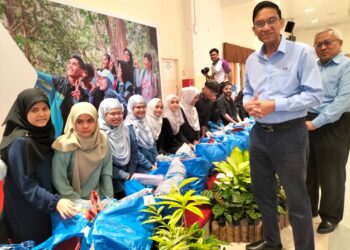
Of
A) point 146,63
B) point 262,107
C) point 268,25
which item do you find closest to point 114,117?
point 262,107

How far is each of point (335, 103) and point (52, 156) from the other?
2.02 meters

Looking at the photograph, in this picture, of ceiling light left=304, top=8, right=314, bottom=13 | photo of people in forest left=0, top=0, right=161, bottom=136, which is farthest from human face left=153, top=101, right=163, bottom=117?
ceiling light left=304, top=8, right=314, bottom=13

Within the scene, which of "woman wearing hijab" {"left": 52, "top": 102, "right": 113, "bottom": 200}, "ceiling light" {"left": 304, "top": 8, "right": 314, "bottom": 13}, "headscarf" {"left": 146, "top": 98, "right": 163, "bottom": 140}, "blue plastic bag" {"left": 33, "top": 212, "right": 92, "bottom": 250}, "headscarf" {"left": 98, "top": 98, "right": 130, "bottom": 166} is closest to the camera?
"blue plastic bag" {"left": 33, "top": 212, "right": 92, "bottom": 250}

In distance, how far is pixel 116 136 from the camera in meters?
2.38

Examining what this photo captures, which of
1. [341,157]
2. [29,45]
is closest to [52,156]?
[29,45]

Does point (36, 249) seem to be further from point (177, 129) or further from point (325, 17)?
point (325, 17)

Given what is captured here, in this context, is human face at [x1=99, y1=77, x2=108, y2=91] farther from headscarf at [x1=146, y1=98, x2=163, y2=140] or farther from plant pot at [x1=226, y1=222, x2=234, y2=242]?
plant pot at [x1=226, y1=222, x2=234, y2=242]

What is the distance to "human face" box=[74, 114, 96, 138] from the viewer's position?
1833 millimetres

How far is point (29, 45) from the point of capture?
2689 millimetres

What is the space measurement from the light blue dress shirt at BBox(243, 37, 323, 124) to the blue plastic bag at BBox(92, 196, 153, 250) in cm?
92

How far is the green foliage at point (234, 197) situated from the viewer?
225cm

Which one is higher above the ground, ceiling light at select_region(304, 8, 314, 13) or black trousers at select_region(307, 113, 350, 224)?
ceiling light at select_region(304, 8, 314, 13)

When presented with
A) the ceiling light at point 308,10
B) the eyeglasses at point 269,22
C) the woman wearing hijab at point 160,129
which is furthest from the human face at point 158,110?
the ceiling light at point 308,10

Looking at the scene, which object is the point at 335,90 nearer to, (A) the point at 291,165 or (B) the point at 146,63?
(A) the point at 291,165
